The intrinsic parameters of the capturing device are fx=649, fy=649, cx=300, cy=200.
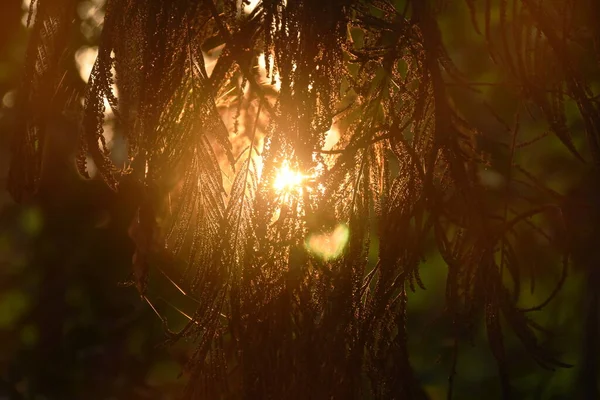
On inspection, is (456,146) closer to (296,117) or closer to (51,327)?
(296,117)

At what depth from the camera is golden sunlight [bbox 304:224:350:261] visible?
0.99 metres

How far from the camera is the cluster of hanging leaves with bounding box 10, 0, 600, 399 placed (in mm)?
986

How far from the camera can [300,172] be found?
0.98m

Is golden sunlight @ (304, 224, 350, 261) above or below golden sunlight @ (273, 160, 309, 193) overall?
below

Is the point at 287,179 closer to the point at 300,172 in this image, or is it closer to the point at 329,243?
the point at 300,172

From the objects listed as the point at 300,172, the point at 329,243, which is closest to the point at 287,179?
the point at 300,172

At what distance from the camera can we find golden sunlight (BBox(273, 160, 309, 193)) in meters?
0.98

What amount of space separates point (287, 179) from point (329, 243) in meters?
0.12

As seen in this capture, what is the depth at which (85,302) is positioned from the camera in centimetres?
378

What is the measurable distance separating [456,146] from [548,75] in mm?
253

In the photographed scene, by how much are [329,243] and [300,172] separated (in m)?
0.13

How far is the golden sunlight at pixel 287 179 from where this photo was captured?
0.98 metres

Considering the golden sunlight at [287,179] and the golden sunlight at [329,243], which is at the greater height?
the golden sunlight at [287,179]

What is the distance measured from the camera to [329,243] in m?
1.02
